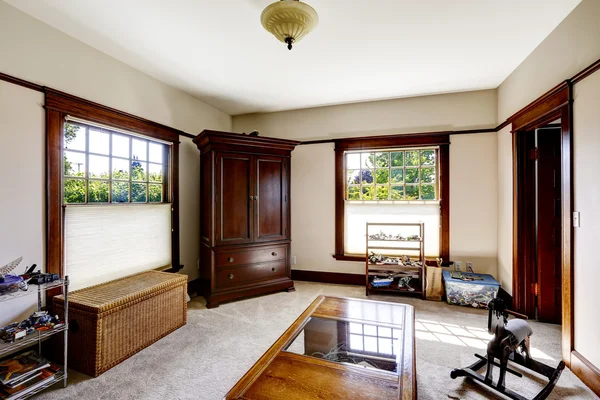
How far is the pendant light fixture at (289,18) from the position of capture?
177 cm

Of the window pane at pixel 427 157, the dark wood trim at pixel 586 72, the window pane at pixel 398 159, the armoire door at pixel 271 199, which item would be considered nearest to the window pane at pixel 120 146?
the armoire door at pixel 271 199

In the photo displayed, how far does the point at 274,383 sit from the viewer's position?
1.24m

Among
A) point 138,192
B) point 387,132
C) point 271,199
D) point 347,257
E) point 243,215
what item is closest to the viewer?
Answer: point 138,192

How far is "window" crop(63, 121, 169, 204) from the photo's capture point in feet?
8.02

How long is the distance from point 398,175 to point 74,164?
3787 millimetres

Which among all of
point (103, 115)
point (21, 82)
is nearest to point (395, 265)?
point (103, 115)

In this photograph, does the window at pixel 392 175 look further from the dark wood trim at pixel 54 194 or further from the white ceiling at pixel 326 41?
the dark wood trim at pixel 54 194

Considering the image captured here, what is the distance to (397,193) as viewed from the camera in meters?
3.87

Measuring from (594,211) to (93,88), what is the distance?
13.7ft

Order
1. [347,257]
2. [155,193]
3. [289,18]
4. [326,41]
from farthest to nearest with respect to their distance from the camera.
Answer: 1. [347,257]
2. [155,193]
3. [326,41]
4. [289,18]

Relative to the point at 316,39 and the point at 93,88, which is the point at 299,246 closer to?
the point at 316,39

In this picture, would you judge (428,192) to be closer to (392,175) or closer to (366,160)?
(392,175)

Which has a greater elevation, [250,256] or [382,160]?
[382,160]

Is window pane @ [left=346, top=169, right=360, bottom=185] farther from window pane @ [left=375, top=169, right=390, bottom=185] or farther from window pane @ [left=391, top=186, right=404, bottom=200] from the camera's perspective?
window pane @ [left=391, top=186, right=404, bottom=200]
